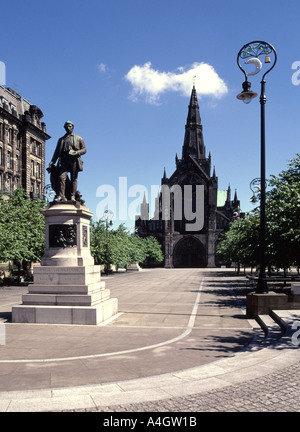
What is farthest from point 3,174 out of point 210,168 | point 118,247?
point 210,168

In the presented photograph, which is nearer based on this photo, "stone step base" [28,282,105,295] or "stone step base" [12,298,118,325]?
"stone step base" [12,298,118,325]

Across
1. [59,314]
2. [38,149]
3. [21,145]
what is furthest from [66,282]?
[38,149]

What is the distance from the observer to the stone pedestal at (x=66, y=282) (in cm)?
1125

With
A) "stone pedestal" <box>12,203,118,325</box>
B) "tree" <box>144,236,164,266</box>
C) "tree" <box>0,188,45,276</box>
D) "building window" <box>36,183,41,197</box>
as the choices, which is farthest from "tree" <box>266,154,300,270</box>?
"tree" <box>144,236,164,266</box>

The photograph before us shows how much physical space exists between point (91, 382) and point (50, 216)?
23.7 feet

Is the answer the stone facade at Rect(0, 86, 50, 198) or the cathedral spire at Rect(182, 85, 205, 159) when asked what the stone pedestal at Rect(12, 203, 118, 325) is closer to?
the stone facade at Rect(0, 86, 50, 198)

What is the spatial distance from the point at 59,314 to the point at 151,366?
501 cm

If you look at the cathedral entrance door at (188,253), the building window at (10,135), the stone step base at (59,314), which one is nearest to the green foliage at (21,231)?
the stone step base at (59,314)

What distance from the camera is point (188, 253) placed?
305 ft

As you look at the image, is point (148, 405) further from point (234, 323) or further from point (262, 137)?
point (262, 137)

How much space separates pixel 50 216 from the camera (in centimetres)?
1242

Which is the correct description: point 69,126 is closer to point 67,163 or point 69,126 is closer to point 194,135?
point 67,163

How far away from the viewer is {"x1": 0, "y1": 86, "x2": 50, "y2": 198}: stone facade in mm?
49803

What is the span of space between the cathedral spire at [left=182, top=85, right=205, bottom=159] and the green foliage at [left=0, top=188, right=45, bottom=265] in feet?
240
